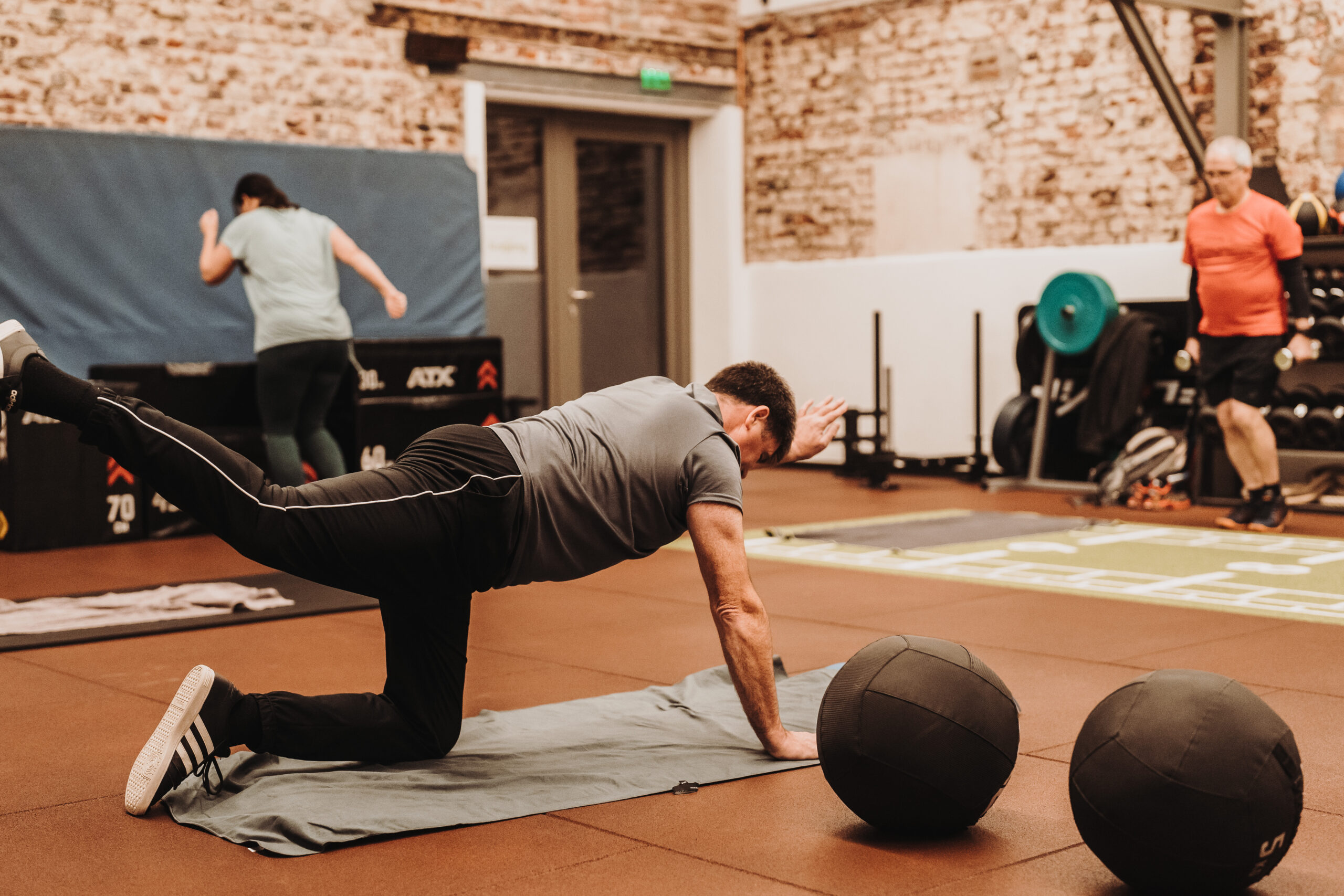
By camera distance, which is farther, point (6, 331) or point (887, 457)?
point (887, 457)

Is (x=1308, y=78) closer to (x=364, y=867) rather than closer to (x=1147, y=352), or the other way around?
(x=1147, y=352)

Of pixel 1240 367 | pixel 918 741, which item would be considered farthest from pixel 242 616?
pixel 1240 367

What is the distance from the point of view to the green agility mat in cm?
535

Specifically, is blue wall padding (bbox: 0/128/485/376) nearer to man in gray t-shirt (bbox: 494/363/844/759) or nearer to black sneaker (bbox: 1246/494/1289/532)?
black sneaker (bbox: 1246/494/1289/532)

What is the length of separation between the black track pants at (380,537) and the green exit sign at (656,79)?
836cm

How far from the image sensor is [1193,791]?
225 cm

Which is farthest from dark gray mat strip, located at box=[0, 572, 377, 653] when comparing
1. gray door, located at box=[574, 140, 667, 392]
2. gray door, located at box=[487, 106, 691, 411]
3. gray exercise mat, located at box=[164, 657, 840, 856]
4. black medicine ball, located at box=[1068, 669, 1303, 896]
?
gray door, located at box=[574, 140, 667, 392]

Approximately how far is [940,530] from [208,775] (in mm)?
4939

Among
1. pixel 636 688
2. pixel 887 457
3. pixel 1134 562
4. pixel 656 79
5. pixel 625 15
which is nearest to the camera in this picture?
pixel 636 688

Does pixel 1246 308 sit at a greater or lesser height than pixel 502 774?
greater

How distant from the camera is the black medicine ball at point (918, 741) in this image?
2582 mm

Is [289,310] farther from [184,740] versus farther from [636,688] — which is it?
[184,740]

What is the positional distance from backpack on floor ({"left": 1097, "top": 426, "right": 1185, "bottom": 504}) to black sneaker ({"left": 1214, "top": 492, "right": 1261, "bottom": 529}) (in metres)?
1.00

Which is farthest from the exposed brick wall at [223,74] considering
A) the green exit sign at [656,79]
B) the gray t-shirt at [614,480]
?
the gray t-shirt at [614,480]
